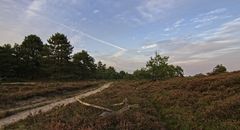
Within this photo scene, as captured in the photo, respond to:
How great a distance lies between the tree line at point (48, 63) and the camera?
8763 cm

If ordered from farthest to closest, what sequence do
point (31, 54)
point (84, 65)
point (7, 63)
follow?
point (84, 65), point (31, 54), point (7, 63)

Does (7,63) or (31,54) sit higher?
(31,54)

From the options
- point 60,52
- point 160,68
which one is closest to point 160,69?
point 160,68

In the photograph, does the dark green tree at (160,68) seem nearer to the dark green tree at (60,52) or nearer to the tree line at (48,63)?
the tree line at (48,63)

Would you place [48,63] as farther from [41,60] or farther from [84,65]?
[84,65]

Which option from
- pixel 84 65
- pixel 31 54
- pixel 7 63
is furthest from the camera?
pixel 84 65

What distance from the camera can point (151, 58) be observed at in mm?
91312

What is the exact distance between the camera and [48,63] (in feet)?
325

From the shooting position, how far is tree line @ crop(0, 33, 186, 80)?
288 feet

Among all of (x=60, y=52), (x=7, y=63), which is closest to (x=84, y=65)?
(x=60, y=52)

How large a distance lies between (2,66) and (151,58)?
43.0 metres

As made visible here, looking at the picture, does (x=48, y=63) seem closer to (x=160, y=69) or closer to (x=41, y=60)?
(x=41, y=60)

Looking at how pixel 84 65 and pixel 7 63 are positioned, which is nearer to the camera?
pixel 7 63

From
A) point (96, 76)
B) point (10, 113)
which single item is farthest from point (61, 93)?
point (96, 76)
